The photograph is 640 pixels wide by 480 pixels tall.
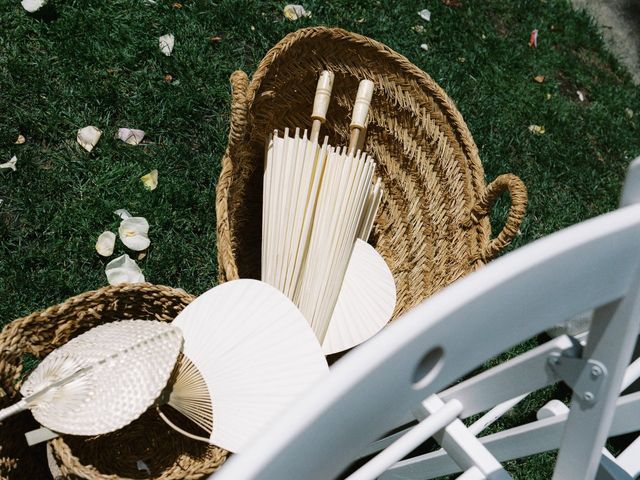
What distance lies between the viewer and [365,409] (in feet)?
1.46

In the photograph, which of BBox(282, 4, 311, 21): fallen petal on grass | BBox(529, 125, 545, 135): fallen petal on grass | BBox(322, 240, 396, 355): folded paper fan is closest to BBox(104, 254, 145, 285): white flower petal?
BBox(322, 240, 396, 355): folded paper fan

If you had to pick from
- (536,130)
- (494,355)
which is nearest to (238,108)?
(494,355)

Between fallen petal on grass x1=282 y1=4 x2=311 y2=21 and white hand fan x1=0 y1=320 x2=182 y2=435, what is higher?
fallen petal on grass x1=282 y1=4 x2=311 y2=21

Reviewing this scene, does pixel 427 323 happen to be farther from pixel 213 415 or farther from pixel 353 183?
pixel 353 183

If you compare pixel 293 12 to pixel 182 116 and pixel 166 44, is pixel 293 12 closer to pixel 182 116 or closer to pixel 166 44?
pixel 166 44

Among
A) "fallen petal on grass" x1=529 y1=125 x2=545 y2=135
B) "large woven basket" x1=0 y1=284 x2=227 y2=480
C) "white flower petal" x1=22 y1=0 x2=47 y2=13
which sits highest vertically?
"fallen petal on grass" x1=529 y1=125 x2=545 y2=135

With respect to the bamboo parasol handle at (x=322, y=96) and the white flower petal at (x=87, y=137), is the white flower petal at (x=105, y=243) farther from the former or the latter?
the bamboo parasol handle at (x=322, y=96)

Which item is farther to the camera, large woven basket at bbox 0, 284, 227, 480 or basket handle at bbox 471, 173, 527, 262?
basket handle at bbox 471, 173, 527, 262

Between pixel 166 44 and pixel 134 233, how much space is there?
557mm

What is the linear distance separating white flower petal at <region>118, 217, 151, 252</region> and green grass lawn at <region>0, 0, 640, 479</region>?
0.04 metres

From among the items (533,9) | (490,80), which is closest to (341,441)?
(490,80)

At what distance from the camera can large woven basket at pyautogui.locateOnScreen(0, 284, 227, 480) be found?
1029mm

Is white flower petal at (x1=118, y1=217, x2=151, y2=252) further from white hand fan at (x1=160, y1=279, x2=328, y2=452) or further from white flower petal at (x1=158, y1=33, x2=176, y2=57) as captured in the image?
white flower petal at (x1=158, y1=33, x2=176, y2=57)

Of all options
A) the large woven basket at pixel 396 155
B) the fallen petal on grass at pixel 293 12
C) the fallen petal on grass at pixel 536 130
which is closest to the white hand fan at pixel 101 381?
the large woven basket at pixel 396 155
